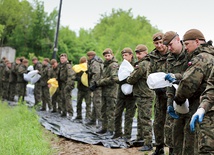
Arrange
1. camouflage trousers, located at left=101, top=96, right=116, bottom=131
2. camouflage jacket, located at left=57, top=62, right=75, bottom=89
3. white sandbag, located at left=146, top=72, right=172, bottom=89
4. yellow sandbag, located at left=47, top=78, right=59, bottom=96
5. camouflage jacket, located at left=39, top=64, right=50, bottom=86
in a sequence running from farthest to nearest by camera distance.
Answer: camouflage jacket, located at left=39, top=64, right=50, bottom=86 → yellow sandbag, located at left=47, top=78, right=59, bottom=96 → camouflage jacket, located at left=57, top=62, right=75, bottom=89 → camouflage trousers, located at left=101, top=96, right=116, bottom=131 → white sandbag, located at left=146, top=72, right=172, bottom=89

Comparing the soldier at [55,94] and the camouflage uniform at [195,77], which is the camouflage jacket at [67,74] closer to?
the soldier at [55,94]

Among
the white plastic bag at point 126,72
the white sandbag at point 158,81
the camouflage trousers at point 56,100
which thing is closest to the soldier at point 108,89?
the white plastic bag at point 126,72

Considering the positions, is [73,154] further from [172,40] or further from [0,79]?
[0,79]

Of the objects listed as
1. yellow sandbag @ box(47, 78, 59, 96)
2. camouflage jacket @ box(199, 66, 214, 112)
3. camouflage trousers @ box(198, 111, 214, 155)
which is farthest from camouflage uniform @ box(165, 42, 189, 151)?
yellow sandbag @ box(47, 78, 59, 96)

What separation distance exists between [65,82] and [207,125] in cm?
835

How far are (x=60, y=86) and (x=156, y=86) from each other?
7010 mm

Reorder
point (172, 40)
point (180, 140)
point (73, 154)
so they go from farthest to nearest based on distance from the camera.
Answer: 1. point (73, 154)
2. point (172, 40)
3. point (180, 140)

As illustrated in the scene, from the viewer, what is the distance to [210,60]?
13.6 feet

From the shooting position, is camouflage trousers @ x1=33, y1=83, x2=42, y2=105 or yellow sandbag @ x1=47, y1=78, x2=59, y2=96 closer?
yellow sandbag @ x1=47, y1=78, x2=59, y2=96

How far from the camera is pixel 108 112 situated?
890cm

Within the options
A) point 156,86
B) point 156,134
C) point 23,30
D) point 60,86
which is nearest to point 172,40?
point 156,86

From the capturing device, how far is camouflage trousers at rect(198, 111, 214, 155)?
3.72m

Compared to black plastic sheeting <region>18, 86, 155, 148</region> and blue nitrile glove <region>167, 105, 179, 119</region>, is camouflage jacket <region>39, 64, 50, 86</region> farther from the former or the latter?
blue nitrile glove <region>167, 105, 179, 119</region>


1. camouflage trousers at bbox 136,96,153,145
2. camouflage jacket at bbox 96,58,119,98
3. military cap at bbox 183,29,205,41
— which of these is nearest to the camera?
military cap at bbox 183,29,205,41
